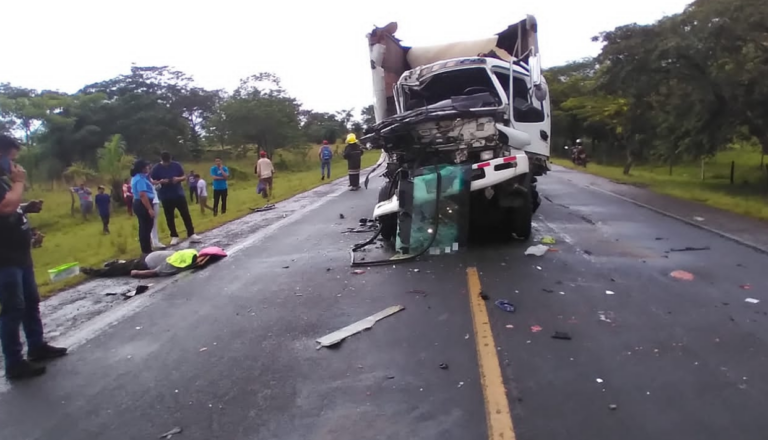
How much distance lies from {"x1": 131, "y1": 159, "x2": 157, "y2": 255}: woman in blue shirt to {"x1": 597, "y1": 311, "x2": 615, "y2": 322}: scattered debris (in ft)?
23.9

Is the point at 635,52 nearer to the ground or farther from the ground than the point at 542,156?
farther from the ground

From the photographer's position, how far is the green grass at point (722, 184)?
1571cm


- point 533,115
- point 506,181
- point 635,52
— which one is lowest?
point 506,181

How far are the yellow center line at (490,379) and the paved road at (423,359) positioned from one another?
39 millimetres

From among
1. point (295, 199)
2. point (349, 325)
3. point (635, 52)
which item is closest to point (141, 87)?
point (295, 199)

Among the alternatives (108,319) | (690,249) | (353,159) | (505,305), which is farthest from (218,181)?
(505,305)

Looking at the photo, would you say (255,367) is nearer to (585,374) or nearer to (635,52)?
(585,374)

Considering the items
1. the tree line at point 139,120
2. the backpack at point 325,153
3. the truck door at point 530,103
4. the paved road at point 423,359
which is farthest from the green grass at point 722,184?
the tree line at point 139,120

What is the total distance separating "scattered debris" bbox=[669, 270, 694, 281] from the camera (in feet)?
24.5

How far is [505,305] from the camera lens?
6.32 m

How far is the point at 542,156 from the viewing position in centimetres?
1184

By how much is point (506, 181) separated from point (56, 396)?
20.7ft

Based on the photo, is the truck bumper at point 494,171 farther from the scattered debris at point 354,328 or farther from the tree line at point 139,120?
the tree line at point 139,120

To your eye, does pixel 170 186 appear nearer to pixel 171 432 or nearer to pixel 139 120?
pixel 171 432
